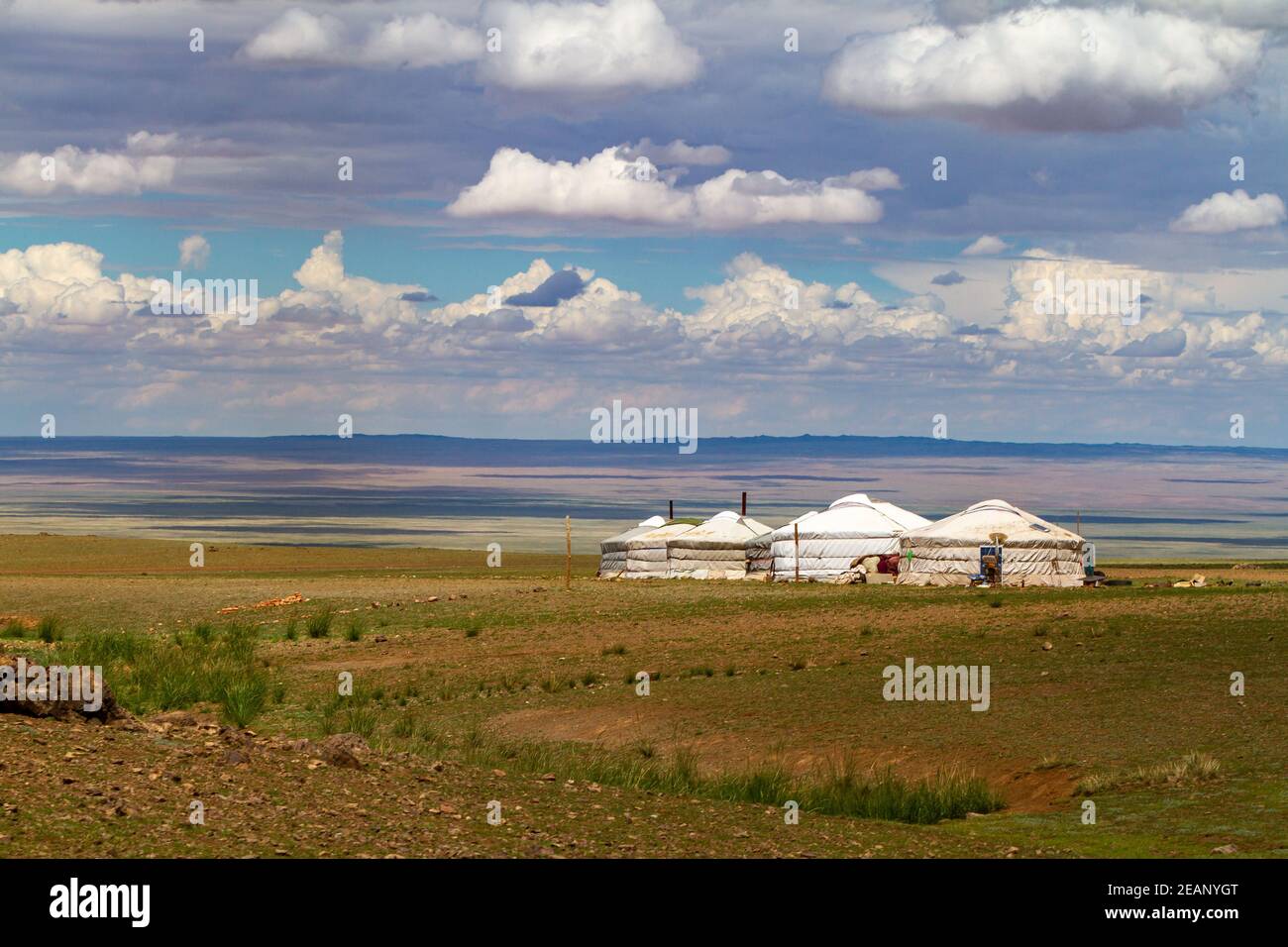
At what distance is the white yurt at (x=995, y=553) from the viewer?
4947 centimetres

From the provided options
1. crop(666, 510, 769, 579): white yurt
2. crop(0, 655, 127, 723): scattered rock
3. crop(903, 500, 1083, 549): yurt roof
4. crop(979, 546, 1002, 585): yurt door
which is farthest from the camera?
crop(666, 510, 769, 579): white yurt

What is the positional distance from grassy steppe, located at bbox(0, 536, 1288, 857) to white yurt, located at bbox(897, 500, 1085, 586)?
151 inches

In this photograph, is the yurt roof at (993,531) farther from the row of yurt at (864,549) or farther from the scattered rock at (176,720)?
the scattered rock at (176,720)

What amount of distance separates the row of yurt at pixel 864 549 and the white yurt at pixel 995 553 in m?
0.03

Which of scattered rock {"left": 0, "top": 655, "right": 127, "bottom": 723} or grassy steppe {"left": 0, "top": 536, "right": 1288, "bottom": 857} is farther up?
scattered rock {"left": 0, "top": 655, "right": 127, "bottom": 723}

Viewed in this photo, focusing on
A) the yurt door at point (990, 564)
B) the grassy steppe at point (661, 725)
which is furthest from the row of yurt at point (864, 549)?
the grassy steppe at point (661, 725)

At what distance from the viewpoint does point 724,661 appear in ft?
99.2

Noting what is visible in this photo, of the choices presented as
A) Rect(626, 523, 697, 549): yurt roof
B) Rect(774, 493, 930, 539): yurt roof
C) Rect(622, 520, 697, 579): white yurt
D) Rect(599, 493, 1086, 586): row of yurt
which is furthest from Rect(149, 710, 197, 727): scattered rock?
Rect(626, 523, 697, 549): yurt roof

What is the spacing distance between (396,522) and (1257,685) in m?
100

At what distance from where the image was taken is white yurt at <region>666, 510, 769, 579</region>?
5809cm

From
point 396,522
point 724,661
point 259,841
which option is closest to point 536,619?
point 724,661

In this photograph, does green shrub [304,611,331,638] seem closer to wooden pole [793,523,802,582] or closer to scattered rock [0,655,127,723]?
scattered rock [0,655,127,723]
